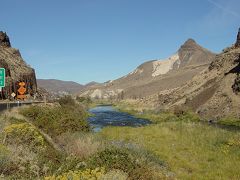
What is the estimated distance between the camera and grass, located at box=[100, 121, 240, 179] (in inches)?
712

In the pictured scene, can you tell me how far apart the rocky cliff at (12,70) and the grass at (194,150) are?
34.9m

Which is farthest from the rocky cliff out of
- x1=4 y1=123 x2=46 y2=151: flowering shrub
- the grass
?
x1=4 y1=123 x2=46 y2=151: flowering shrub

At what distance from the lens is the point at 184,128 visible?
35.2 meters

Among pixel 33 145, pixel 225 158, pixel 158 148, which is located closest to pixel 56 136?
pixel 158 148

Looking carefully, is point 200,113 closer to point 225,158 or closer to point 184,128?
point 184,128

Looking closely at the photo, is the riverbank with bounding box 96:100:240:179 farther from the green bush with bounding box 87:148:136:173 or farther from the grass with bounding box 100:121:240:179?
the green bush with bounding box 87:148:136:173

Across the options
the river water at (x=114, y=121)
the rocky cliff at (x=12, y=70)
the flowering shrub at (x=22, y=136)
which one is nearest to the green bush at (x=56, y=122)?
the river water at (x=114, y=121)

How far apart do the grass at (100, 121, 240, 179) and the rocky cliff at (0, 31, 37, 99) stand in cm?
3493

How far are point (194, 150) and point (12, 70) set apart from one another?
57680 mm

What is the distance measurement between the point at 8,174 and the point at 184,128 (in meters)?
25.6

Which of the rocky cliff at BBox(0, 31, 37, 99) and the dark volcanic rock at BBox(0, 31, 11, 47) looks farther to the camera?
the dark volcanic rock at BBox(0, 31, 11, 47)

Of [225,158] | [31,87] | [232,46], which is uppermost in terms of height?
[232,46]

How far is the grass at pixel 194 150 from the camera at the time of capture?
1808 cm

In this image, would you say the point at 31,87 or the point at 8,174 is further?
the point at 31,87
